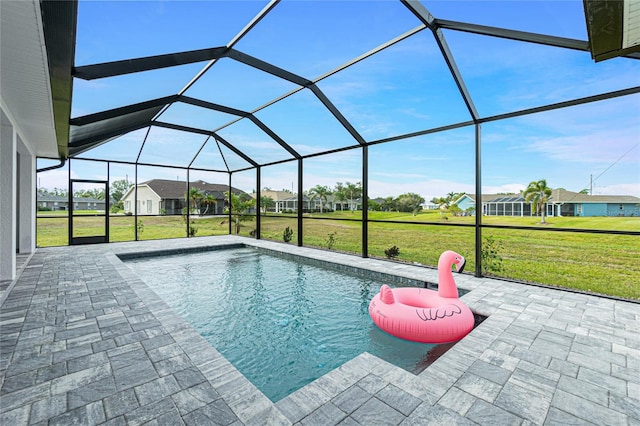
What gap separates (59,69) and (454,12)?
4.20m

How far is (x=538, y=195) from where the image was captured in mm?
10703

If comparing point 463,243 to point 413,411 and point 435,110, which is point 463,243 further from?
point 413,411

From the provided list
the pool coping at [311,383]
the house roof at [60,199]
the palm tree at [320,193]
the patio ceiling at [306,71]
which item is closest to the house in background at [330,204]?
the palm tree at [320,193]

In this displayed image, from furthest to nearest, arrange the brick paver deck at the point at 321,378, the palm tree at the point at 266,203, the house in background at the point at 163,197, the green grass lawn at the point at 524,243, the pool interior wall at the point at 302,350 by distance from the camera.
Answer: the palm tree at the point at 266,203 → the house in background at the point at 163,197 → the green grass lawn at the point at 524,243 → the pool interior wall at the point at 302,350 → the brick paver deck at the point at 321,378

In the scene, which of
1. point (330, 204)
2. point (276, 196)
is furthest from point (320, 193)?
point (276, 196)

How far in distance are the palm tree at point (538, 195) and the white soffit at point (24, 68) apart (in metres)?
13.3

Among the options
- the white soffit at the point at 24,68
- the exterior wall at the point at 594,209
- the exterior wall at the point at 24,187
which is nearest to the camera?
the white soffit at the point at 24,68

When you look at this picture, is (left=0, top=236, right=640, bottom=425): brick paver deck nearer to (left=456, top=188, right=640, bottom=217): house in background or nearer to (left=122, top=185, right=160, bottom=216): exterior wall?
(left=456, top=188, right=640, bottom=217): house in background

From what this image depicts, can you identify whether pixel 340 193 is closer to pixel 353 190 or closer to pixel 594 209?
pixel 353 190

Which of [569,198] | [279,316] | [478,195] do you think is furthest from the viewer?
[569,198]

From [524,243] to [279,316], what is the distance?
12143 millimetres

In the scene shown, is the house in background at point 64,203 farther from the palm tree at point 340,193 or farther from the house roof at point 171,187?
the palm tree at point 340,193

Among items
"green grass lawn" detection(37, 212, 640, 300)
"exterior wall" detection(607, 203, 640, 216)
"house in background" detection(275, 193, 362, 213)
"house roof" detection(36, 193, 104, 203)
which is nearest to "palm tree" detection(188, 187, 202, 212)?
"green grass lawn" detection(37, 212, 640, 300)

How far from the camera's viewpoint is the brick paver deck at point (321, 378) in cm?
170
